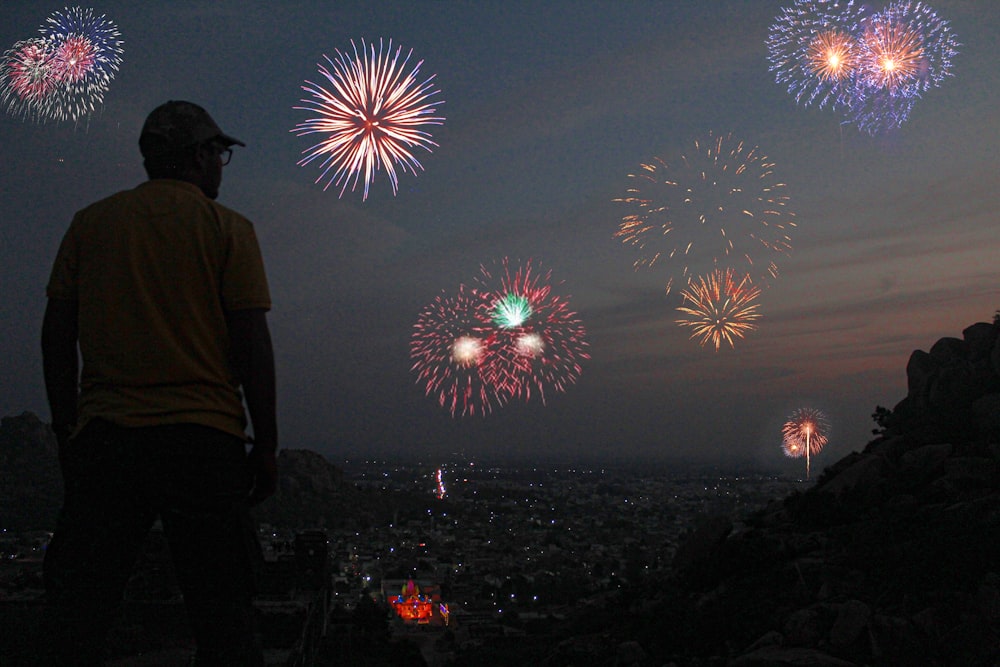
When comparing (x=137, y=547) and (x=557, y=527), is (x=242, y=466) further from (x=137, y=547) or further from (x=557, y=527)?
(x=557, y=527)

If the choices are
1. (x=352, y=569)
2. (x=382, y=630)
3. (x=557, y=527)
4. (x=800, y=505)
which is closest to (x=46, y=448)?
(x=352, y=569)

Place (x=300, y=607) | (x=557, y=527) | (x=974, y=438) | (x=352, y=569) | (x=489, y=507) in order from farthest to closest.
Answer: (x=489, y=507) < (x=557, y=527) < (x=352, y=569) < (x=974, y=438) < (x=300, y=607)

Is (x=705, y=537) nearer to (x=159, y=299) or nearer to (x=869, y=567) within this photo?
(x=869, y=567)

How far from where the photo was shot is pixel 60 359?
133 inches

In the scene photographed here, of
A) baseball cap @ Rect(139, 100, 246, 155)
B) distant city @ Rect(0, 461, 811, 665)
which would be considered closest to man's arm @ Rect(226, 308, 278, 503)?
baseball cap @ Rect(139, 100, 246, 155)

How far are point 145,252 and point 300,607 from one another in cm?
722

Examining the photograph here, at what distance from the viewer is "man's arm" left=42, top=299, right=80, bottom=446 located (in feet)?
11.1

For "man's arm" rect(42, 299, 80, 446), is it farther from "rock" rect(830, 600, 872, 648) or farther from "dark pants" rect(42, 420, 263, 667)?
"rock" rect(830, 600, 872, 648)

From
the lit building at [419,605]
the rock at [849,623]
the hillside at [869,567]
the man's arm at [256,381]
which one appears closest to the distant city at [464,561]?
the lit building at [419,605]

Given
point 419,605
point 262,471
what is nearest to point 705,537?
point 262,471

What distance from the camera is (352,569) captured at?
45.7 meters

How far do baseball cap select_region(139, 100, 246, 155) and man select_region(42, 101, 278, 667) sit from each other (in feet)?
0.77

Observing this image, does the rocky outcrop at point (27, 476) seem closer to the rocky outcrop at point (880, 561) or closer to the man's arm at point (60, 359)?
the rocky outcrop at point (880, 561)

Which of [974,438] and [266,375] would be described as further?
[974,438]
